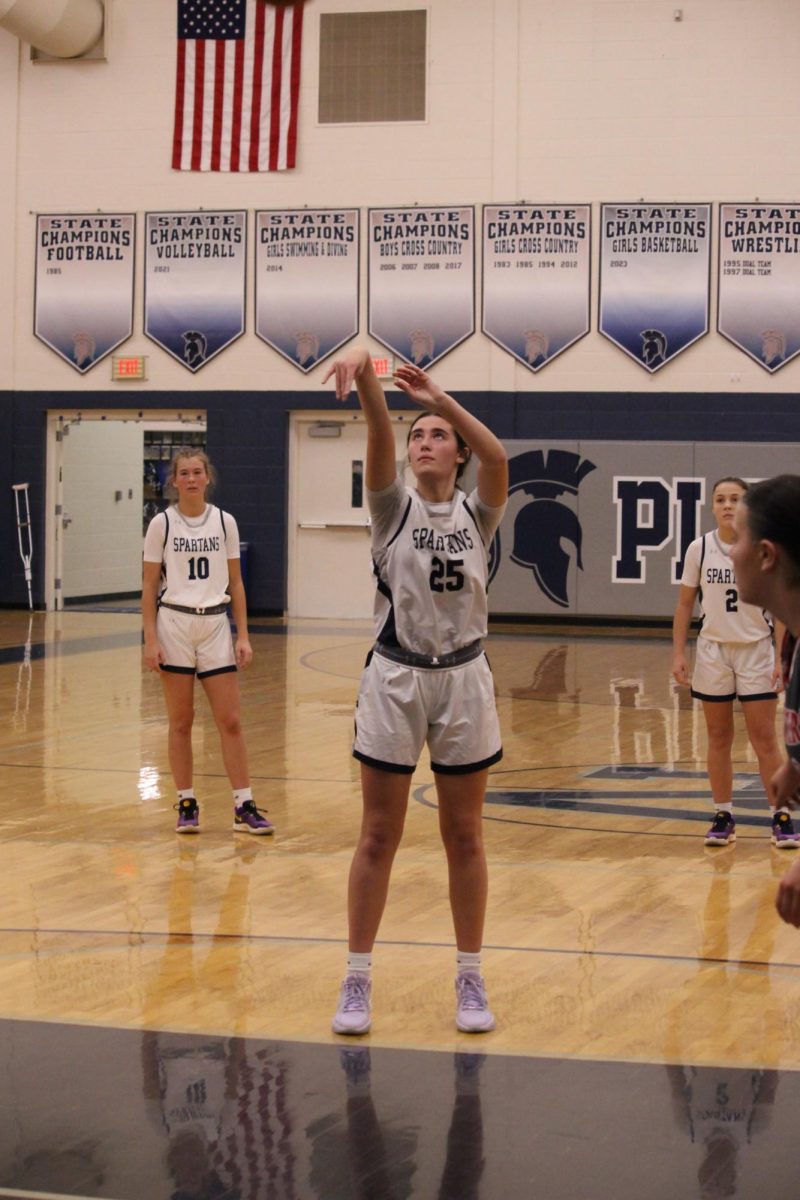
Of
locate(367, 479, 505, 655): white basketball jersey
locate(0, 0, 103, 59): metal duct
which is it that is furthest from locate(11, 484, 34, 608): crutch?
locate(367, 479, 505, 655): white basketball jersey

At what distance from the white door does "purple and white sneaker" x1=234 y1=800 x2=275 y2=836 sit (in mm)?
13319

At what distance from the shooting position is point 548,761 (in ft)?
32.1

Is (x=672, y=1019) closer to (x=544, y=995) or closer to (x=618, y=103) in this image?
(x=544, y=995)

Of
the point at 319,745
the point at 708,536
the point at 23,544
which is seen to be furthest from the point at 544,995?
the point at 23,544

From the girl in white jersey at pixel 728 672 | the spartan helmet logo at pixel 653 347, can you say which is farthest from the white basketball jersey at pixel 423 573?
the spartan helmet logo at pixel 653 347

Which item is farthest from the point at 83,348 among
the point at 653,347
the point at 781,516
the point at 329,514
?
the point at 781,516

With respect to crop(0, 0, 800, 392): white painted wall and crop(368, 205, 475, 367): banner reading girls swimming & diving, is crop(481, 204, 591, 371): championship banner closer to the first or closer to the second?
crop(0, 0, 800, 392): white painted wall

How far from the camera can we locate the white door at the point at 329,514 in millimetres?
20969

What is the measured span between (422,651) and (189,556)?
3.24 meters

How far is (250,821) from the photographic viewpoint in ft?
24.7

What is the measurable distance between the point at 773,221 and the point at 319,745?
1179cm

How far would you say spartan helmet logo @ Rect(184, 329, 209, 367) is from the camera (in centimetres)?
2098

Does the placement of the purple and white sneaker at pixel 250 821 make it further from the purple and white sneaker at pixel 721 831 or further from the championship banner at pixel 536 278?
the championship banner at pixel 536 278

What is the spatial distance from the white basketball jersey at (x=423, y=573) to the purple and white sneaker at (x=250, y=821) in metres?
3.07
